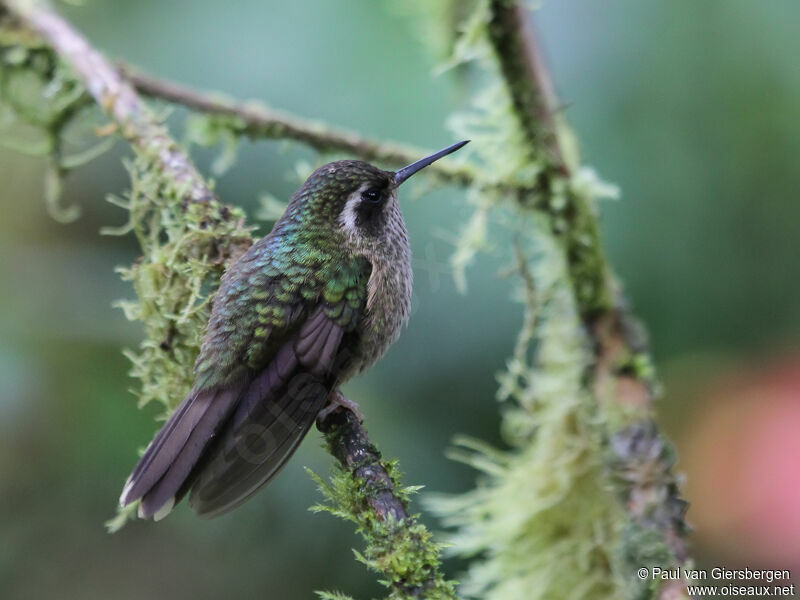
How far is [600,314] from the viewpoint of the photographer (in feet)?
10.8

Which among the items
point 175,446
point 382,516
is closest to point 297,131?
point 175,446

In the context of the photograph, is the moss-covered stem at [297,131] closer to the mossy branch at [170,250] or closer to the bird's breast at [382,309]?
the mossy branch at [170,250]

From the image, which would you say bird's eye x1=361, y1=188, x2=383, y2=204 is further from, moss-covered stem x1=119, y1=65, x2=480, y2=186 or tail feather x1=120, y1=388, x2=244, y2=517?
tail feather x1=120, y1=388, x2=244, y2=517

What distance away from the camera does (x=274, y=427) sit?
89.2 inches

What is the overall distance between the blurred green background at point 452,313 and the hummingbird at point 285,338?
0.86 meters

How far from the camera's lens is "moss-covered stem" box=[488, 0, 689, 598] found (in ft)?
8.96

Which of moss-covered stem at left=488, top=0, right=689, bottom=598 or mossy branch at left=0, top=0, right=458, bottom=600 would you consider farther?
moss-covered stem at left=488, top=0, right=689, bottom=598

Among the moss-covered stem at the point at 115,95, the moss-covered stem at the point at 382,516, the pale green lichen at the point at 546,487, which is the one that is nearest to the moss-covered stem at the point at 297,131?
the moss-covered stem at the point at 115,95

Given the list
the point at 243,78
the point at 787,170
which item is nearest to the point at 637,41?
the point at 787,170

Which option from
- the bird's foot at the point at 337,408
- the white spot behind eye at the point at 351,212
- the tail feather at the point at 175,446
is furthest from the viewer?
the white spot behind eye at the point at 351,212

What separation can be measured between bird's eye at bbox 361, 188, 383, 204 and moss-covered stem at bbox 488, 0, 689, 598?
23.7 inches

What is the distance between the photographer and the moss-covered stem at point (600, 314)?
273 centimetres

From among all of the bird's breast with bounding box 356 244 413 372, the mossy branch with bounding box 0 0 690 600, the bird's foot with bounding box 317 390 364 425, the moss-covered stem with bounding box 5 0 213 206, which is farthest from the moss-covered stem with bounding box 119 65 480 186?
the bird's foot with bounding box 317 390 364 425

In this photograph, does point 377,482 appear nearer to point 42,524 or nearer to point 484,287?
point 484,287
